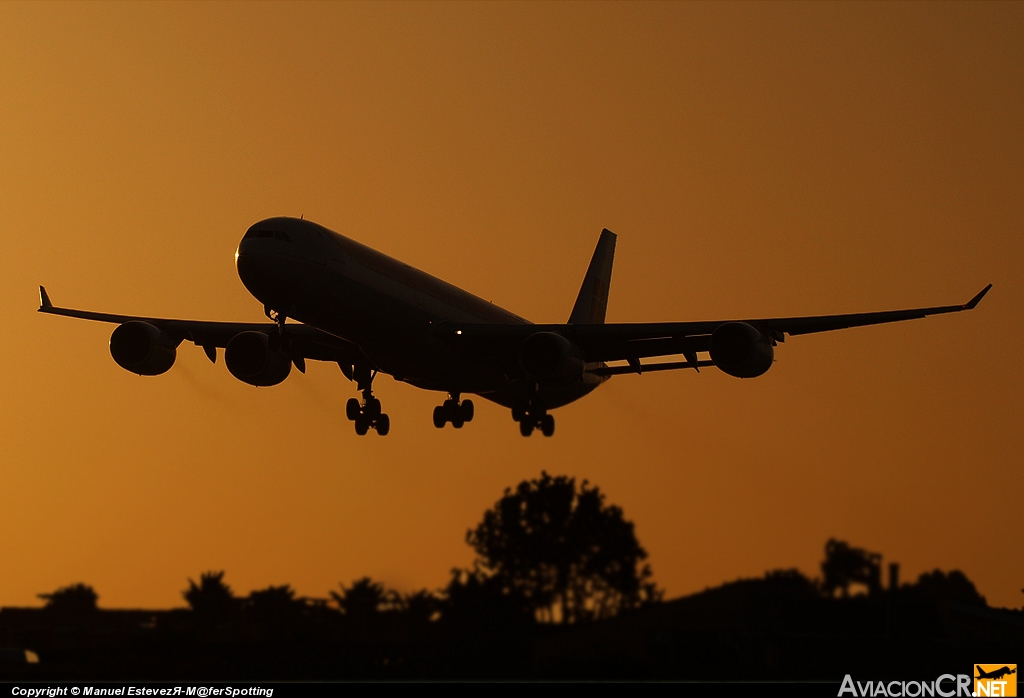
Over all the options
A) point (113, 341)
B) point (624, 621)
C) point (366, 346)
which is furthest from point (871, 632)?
point (113, 341)

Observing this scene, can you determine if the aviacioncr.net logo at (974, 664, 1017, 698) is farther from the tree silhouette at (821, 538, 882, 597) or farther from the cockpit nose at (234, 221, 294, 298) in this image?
the cockpit nose at (234, 221, 294, 298)

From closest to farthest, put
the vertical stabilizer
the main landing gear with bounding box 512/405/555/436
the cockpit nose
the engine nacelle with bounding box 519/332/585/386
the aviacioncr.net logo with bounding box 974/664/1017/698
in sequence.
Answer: the aviacioncr.net logo with bounding box 974/664/1017/698 → the cockpit nose → the engine nacelle with bounding box 519/332/585/386 → the main landing gear with bounding box 512/405/555/436 → the vertical stabilizer

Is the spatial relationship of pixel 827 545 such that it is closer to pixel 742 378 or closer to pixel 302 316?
pixel 742 378

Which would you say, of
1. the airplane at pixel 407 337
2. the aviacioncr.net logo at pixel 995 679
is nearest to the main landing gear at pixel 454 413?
the airplane at pixel 407 337

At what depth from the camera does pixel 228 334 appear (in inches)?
2181

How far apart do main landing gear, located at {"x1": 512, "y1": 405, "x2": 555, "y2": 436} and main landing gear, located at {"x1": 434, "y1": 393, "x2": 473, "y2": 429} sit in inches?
82.7

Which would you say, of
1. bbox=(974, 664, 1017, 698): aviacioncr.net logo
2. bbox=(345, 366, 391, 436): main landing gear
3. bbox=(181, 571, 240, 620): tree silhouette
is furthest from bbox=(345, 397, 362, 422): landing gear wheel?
bbox=(974, 664, 1017, 698): aviacioncr.net logo

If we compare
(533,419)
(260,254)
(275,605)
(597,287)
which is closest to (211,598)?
(275,605)

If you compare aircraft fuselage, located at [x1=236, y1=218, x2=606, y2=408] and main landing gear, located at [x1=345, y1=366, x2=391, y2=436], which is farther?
main landing gear, located at [x1=345, y1=366, x2=391, y2=436]

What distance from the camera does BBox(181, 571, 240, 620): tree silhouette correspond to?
40.7m

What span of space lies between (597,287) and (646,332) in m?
18.9

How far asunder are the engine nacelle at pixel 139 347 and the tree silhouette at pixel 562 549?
16.1 metres

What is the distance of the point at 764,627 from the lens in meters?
38.8

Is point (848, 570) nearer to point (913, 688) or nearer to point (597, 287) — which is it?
point (913, 688)
